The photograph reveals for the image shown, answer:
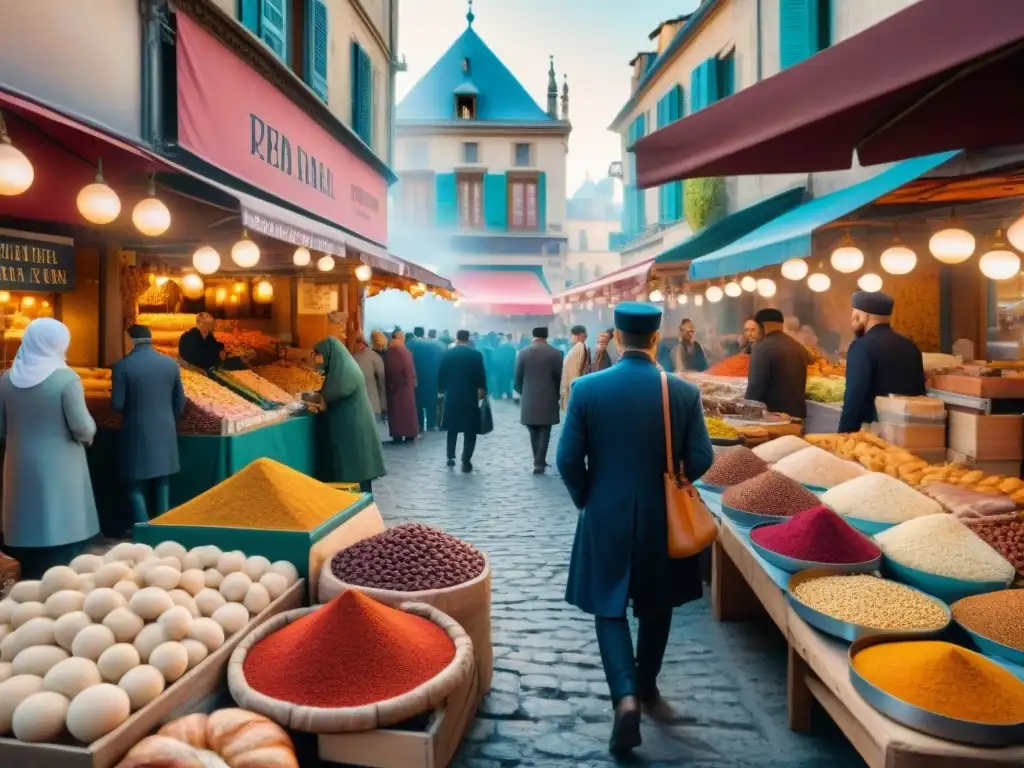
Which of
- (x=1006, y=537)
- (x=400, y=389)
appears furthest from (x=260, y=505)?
(x=400, y=389)

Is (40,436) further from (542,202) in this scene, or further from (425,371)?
(542,202)

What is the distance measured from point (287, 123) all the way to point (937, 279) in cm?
1005

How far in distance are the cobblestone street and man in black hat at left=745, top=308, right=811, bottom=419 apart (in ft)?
9.35

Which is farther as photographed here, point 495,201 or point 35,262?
point 495,201

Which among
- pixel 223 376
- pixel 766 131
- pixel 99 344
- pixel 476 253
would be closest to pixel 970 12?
pixel 766 131

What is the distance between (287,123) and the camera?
35.6 feet

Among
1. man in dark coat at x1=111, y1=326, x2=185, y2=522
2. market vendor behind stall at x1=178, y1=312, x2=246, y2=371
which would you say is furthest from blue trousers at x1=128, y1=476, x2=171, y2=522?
market vendor behind stall at x1=178, y1=312, x2=246, y2=371

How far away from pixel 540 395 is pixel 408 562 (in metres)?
7.26

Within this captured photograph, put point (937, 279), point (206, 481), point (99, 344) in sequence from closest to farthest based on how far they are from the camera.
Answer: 1. point (206, 481)
2. point (99, 344)
3. point (937, 279)

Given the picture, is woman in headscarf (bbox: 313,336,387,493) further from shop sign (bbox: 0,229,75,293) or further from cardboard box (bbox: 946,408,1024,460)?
cardboard box (bbox: 946,408,1024,460)

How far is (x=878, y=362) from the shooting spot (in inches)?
257

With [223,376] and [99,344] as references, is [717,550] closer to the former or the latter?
[223,376]

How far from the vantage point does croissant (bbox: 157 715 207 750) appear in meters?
2.47

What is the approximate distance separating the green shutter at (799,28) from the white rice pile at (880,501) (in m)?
9.47
